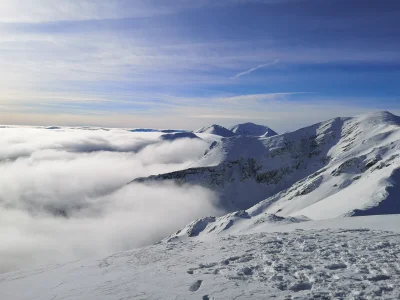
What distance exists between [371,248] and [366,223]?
8.60 metres

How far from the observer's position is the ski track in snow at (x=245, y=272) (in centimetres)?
1277

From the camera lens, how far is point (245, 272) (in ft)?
50.3

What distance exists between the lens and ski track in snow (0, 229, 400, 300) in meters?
12.8

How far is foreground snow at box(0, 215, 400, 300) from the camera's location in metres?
12.8

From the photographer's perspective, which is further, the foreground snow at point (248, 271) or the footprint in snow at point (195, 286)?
the footprint in snow at point (195, 286)

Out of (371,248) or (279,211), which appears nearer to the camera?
(371,248)

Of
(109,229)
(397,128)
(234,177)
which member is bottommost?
(109,229)

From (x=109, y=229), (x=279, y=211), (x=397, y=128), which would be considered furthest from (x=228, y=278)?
(x=109, y=229)

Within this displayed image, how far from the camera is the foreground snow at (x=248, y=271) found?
12.8m

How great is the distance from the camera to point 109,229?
17638cm

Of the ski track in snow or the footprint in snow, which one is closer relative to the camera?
the ski track in snow

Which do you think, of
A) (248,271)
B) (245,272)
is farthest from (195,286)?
(248,271)

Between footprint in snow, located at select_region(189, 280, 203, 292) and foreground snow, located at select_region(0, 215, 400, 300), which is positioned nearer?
foreground snow, located at select_region(0, 215, 400, 300)

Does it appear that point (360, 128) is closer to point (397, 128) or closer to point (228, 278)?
point (397, 128)
